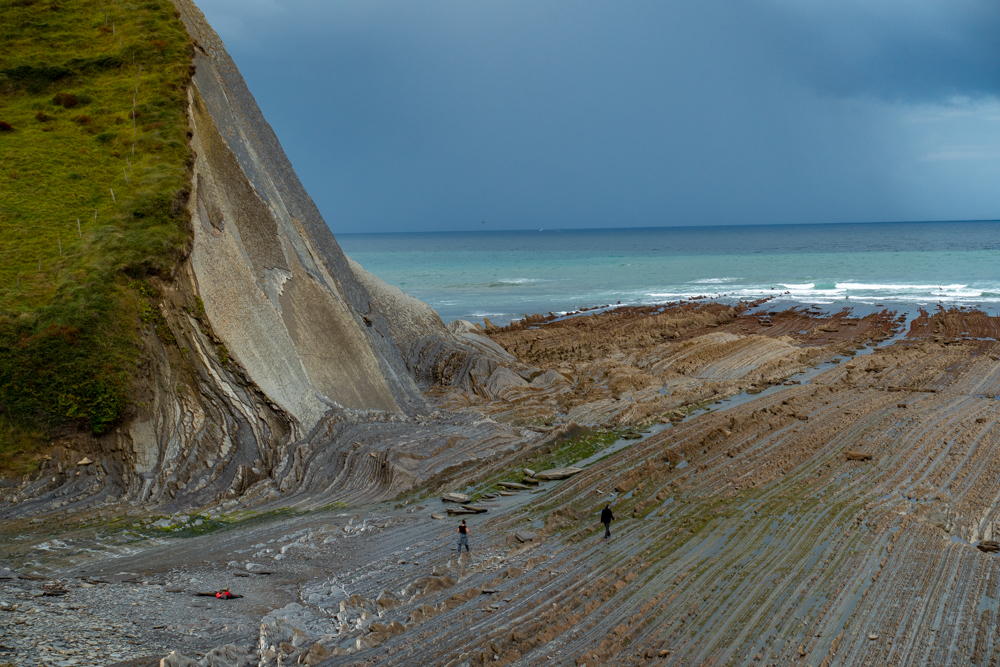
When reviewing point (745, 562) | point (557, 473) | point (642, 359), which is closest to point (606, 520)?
point (745, 562)

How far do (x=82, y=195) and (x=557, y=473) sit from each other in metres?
13.3

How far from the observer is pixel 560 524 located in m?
13.0

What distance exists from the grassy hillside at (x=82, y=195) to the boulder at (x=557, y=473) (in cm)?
881

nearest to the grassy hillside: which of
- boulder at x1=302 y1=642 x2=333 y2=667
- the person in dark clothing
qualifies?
boulder at x1=302 y1=642 x2=333 y2=667

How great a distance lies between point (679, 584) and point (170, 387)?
11.0 m

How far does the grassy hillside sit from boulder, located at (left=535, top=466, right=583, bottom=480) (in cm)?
881

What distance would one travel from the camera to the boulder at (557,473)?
15.7m

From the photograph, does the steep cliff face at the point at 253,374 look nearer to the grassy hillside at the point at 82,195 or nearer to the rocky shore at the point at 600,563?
the grassy hillside at the point at 82,195

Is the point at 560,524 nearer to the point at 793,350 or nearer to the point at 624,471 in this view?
the point at 624,471

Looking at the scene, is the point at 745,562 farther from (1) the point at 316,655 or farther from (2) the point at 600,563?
(1) the point at 316,655

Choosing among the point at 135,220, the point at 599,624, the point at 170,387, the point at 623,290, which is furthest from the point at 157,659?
the point at 623,290

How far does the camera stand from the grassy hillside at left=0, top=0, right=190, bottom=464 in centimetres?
1427

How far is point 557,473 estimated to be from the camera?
620 inches

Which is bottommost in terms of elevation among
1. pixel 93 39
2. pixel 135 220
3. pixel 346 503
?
pixel 346 503
